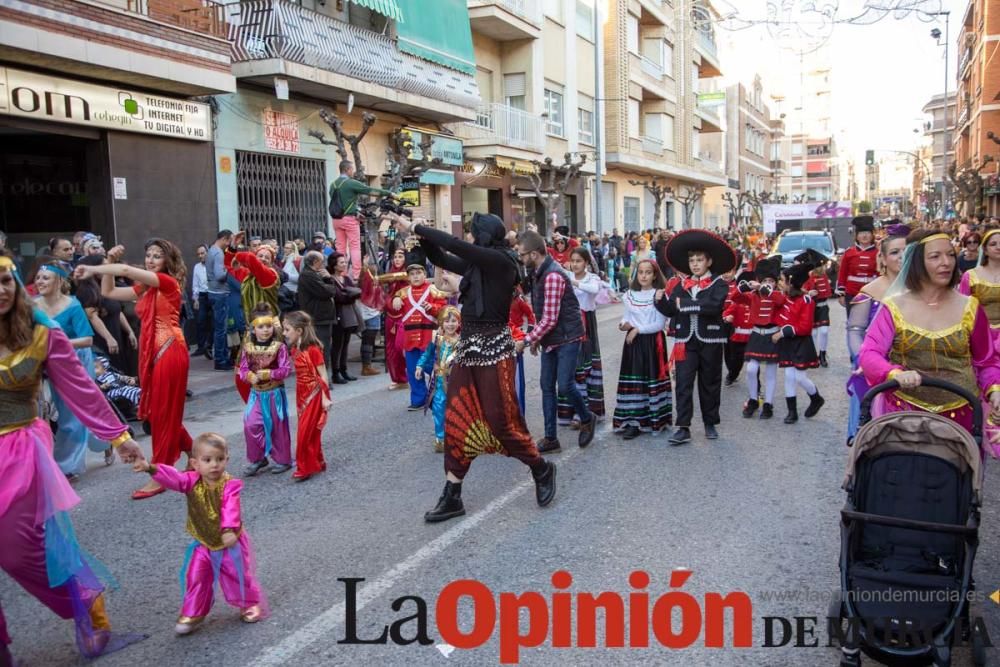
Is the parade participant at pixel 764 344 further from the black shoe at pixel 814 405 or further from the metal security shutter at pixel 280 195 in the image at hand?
the metal security shutter at pixel 280 195

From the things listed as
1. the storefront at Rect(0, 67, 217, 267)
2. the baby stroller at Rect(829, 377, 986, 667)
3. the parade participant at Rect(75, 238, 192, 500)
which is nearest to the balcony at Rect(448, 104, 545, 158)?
the storefront at Rect(0, 67, 217, 267)

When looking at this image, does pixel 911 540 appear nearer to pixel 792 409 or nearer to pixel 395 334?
pixel 792 409

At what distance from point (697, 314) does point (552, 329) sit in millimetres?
1312

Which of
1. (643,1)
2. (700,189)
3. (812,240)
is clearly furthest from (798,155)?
(812,240)

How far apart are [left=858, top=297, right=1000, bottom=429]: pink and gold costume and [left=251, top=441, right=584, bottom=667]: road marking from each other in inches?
95.1

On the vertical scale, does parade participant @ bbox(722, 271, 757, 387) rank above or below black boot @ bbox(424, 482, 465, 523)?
above

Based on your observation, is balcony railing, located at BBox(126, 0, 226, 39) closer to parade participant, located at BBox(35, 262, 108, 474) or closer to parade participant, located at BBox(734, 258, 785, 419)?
parade participant, located at BBox(35, 262, 108, 474)

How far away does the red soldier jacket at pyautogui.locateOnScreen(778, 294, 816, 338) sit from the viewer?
848 cm

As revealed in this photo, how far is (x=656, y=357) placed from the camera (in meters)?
7.85

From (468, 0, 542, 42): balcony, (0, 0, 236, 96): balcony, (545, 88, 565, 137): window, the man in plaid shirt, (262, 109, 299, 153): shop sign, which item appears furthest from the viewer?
(545, 88, 565, 137): window

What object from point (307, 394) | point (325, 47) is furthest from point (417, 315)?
point (325, 47)

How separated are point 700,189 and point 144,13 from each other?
37406 millimetres

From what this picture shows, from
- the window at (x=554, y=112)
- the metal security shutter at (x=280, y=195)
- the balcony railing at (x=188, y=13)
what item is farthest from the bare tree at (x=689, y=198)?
the balcony railing at (x=188, y=13)

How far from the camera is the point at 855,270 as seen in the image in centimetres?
1022
